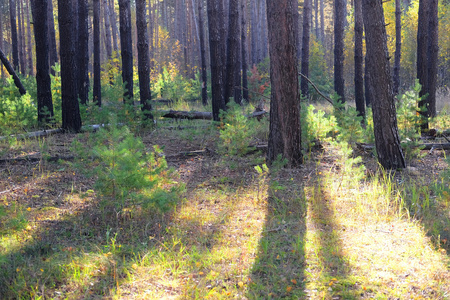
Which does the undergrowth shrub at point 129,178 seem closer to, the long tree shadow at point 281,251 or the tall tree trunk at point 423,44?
the long tree shadow at point 281,251

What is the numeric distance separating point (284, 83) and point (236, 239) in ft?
A: 10.0

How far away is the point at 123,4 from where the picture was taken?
11.3 meters

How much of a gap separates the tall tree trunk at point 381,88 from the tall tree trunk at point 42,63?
727cm

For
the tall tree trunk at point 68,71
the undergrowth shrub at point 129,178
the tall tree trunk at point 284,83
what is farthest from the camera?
the tall tree trunk at point 68,71

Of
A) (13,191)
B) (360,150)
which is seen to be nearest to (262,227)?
(13,191)

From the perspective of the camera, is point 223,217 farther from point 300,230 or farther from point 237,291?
point 237,291

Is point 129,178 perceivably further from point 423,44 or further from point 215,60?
point 423,44

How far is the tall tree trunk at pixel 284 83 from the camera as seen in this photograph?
6078 millimetres

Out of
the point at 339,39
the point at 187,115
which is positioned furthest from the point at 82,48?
the point at 339,39

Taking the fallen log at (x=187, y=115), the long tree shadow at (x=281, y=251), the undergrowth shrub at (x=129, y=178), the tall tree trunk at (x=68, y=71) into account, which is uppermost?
the tall tree trunk at (x=68, y=71)

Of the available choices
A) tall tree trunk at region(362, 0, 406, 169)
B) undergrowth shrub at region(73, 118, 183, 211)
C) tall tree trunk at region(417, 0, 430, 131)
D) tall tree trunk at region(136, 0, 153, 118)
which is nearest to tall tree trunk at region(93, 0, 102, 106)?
tall tree trunk at region(136, 0, 153, 118)

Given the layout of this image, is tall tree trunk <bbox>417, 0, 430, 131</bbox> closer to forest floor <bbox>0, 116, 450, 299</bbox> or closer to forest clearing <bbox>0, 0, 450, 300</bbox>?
forest clearing <bbox>0, 0, 450, 300</bbox>

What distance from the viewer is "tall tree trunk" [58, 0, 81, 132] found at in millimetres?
8844

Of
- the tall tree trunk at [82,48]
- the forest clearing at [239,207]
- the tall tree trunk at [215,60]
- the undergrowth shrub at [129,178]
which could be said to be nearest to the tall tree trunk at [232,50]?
the tall tree trunk at [215,60]
